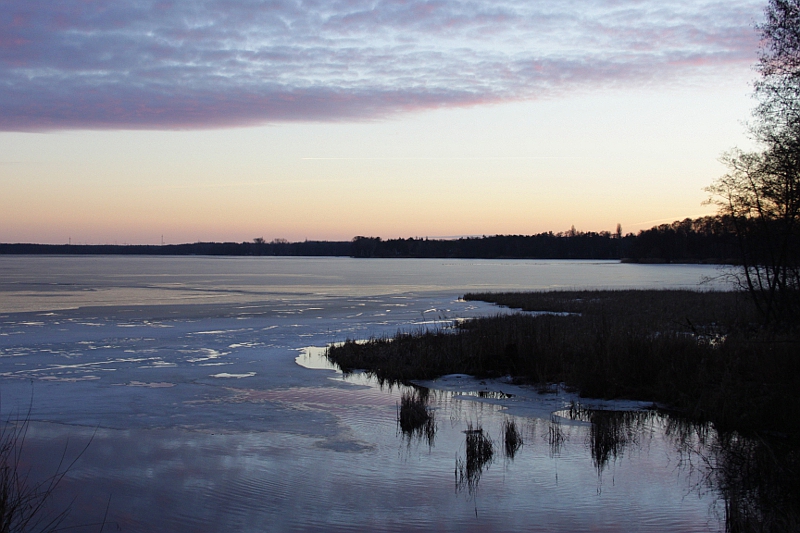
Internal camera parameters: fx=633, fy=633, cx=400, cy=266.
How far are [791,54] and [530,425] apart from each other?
36.6ft

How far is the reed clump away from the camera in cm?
952

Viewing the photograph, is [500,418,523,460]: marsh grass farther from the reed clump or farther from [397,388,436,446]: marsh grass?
the reed clump

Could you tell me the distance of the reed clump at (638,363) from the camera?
9523mm

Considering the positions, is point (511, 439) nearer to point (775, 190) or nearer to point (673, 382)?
point (673, 382)

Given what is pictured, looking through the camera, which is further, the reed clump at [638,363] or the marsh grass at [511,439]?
the reed clump at [638,363]

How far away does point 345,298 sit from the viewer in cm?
3716

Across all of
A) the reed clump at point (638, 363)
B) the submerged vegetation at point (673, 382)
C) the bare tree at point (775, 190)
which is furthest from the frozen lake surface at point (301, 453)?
the bare tree at point (775, 190)

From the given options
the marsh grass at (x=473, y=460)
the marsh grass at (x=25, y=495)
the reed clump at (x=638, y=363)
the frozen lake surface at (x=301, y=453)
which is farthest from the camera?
the reed clump at (x=638, y=363)

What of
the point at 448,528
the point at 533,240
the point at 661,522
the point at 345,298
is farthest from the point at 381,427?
the point at 533,240

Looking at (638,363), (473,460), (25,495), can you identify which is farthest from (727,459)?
(25,495)

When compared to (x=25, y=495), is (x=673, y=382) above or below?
above

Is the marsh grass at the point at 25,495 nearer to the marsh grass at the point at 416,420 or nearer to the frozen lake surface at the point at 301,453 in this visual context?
the frozen lake surface at the point at 301,453

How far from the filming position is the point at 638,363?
40.2 feet

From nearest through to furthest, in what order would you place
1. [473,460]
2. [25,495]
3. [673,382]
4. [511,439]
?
[25,495] < [473,460] < [511,439] < [673,382]
